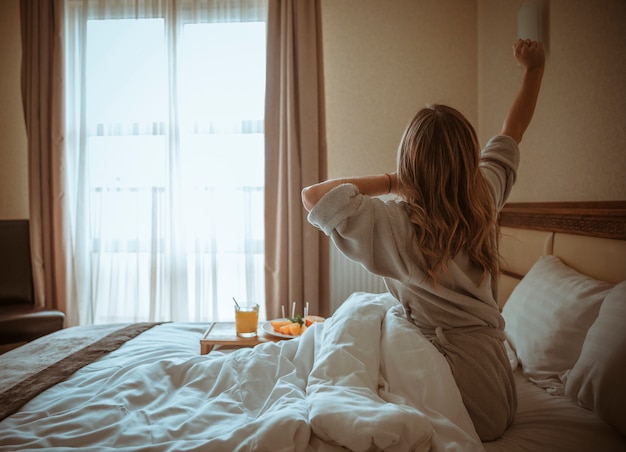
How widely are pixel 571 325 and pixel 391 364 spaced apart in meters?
0.59

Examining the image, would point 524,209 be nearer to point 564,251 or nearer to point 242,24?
point 564,251

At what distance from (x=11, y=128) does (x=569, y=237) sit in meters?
3.71

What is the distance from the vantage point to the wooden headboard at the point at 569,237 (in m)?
1.33

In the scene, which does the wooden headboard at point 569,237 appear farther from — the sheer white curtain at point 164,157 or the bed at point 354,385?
the sheer white curtain at point 164,157

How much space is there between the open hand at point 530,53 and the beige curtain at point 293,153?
1.76 metres

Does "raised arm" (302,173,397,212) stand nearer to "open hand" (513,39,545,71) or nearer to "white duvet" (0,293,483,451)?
"white duvet" (0,293,483,451)

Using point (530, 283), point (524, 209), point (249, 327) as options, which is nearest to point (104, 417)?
point (249, 327)

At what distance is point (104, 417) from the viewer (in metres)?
0.99

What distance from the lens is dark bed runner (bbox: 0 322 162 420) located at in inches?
42.7

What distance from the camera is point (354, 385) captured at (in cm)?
94

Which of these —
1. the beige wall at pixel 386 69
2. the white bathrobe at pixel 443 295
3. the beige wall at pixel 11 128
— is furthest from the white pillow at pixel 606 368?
the beige wall at pixel 11 128

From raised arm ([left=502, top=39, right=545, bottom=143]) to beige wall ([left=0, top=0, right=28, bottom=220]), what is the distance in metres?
3.42

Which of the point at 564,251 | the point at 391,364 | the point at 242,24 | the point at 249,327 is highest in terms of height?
the point at 242,24

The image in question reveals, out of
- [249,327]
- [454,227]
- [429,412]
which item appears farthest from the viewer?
[249,327]
